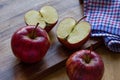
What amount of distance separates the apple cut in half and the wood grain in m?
0.03

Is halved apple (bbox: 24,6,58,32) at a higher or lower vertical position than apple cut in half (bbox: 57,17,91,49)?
higher

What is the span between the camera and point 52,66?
64 centimetres

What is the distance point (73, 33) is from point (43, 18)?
8cm

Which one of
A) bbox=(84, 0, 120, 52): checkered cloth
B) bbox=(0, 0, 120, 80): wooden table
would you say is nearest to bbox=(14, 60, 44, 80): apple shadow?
bbox=(0, 0, 120, 80): wooden table

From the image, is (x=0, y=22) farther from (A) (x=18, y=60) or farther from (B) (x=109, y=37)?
(B) (x=109, y=37)

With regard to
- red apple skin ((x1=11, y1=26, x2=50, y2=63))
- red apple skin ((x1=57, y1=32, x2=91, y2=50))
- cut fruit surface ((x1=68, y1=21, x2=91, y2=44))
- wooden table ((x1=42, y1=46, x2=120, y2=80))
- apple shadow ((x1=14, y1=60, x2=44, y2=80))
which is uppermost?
red apple skin ((x1=11, y1=26, x2=50, y2=63))

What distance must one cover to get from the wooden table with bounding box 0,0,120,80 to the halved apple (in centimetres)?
4

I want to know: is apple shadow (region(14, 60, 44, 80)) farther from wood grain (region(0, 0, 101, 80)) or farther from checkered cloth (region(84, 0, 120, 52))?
checkered cloth (region(84, 0, 120, 52))

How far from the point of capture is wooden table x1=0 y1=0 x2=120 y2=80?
24.4 inches

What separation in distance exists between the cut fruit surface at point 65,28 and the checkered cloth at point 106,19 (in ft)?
0.24

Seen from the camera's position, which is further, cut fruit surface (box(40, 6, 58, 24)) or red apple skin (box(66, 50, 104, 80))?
cut fruit surface (box(40, 6, 58, 24))

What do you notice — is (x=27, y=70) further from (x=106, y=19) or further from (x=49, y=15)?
(x=106, y=19)

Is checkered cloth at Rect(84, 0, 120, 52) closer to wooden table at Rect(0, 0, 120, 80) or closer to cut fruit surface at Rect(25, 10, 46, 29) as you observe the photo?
wooden table at Rect(0, 0, 120, 80)

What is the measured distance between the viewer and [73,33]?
64 cm
